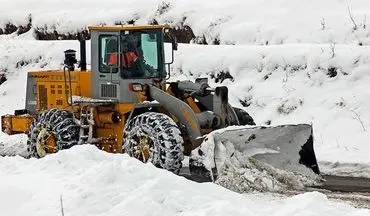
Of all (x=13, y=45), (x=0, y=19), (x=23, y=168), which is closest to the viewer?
(x=23, y=168)

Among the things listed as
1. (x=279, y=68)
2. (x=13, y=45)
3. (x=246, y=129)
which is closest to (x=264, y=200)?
(x=246, y=129)

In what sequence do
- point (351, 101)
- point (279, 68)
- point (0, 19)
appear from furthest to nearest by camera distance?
point (0, 19) < point (279, 68) < point (351, 101)

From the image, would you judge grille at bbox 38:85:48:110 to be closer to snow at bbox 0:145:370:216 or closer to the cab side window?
the cab side window

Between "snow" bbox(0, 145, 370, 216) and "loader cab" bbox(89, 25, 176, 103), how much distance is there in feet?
12.3

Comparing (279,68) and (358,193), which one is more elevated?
(279,68)

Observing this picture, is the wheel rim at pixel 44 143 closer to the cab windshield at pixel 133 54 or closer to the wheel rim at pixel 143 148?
the cab windshield at pixel 133 54

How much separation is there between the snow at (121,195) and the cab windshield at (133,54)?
12.5ft

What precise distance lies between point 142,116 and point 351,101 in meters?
6.01

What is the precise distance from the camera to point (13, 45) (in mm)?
26328

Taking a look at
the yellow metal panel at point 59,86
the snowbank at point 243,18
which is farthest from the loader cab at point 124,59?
the snowbank at point 243,18

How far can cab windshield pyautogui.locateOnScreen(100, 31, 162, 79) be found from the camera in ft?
44.0

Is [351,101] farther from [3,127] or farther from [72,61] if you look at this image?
[3,127]

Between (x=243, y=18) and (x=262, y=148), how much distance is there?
10.1 meters

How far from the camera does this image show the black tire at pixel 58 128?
13742 mm
